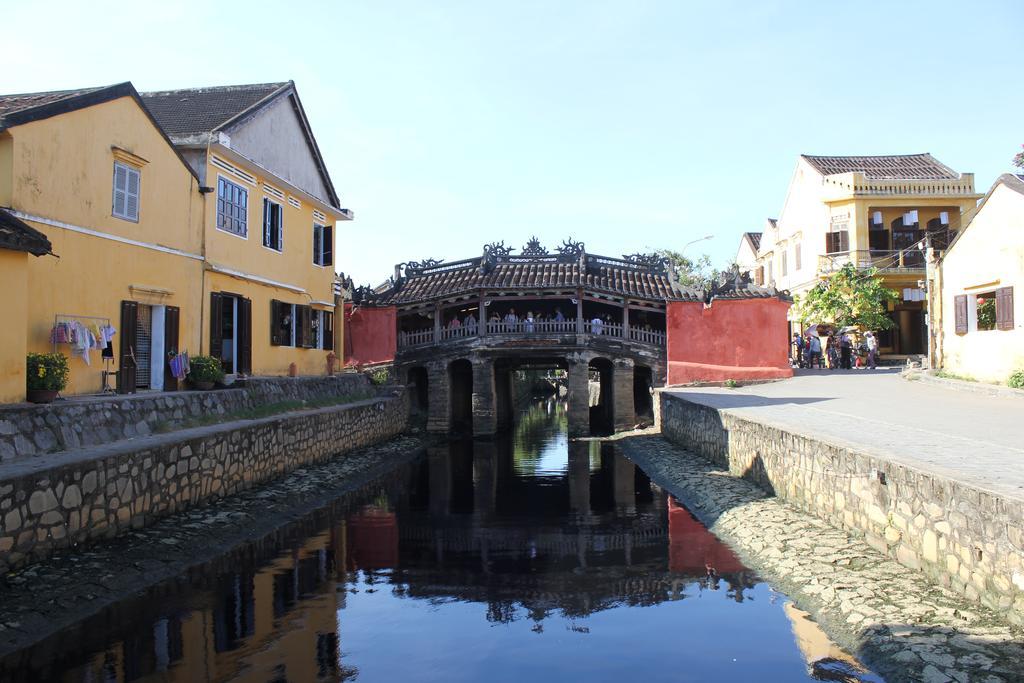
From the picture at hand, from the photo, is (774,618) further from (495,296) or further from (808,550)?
(495,296)

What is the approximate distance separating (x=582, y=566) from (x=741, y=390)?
53.8ft

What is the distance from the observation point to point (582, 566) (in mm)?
9133

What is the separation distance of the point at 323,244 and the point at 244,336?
18.5ft

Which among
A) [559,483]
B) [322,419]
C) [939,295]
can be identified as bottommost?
[559,483]

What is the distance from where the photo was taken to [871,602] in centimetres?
690

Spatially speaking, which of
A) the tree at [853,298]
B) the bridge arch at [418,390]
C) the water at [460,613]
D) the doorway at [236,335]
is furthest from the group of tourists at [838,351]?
the doorway at [236,335]

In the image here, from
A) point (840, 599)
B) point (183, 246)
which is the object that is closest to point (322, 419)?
point (183, 246)

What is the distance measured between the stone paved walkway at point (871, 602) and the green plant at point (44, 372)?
8831 mm

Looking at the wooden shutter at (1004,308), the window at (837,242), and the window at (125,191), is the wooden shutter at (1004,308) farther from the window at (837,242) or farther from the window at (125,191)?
the window at (125,191)

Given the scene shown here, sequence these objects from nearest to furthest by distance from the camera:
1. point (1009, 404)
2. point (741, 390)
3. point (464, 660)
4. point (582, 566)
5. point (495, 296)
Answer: point (464, 660) < point (582, 566) < point (1009, 404) < point (741, 390) < point (495, 296)

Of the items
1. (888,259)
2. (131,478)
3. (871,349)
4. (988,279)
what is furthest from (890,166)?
(131,478)

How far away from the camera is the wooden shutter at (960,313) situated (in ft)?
67.7

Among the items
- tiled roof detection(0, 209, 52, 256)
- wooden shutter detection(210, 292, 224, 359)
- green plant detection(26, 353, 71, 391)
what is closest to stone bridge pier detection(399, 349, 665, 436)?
wooden shutter detection(210, 292, 224, 359)

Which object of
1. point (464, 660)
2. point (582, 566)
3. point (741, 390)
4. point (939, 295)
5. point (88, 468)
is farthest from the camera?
point (741, 390)
